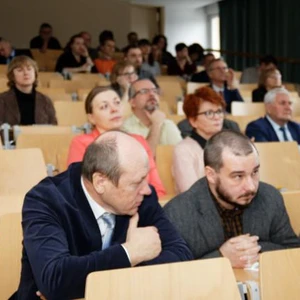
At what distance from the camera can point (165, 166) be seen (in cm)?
419

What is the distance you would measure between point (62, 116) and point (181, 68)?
4239 mm

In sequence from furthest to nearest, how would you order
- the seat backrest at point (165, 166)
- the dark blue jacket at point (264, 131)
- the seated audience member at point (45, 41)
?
the seated audience member at point (45, 41) → the dark blue jacket at point (264, 131) → the seat backrest at point (165, 166)

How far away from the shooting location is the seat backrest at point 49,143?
14.9ft

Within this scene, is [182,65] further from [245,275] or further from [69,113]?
[245,275]

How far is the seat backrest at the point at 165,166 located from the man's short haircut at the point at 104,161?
1.89 meters

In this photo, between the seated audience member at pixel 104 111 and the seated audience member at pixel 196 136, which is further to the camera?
the seated audience member at pixel 104 111

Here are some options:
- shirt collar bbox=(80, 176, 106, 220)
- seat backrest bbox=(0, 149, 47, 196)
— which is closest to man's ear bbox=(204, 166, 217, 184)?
shirt collar bbox=(80, 176, 106, 220)

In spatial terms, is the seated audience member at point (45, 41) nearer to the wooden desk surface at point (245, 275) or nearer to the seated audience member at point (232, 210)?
the seated audience member at point (232, 210)

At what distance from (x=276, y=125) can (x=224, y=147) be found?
8.41 ft

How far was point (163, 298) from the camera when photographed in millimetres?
1933

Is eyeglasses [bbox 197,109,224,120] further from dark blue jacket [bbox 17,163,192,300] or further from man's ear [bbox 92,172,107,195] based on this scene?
man's ear [bbox 92,172,107,195]

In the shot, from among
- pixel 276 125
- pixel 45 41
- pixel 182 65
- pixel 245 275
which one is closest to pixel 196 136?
pixel 276 125

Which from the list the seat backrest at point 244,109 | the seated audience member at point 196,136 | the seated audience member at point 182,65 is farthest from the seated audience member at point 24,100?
the seated audience member at point 182,65

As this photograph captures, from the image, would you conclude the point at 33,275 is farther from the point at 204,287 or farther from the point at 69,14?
the point at 69,14
